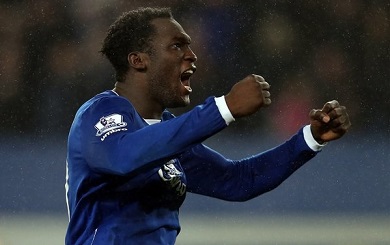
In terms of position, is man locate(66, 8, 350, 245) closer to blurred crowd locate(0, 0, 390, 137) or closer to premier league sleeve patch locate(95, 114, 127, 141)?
premier league sleeve patch locate(95, 114, 127, 141)

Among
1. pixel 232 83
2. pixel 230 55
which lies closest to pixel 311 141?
pixel 232 83

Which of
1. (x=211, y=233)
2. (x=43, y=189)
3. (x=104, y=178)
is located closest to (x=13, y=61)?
(x=43, y=189)

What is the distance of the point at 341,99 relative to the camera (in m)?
5.93

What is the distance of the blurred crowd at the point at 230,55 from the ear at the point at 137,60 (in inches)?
114

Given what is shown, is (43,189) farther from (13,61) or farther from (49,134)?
(13,61)

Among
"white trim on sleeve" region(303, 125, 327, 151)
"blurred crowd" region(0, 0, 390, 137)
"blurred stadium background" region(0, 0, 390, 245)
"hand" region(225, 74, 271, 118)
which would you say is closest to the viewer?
"hand" region(225, 74, 271, 118)

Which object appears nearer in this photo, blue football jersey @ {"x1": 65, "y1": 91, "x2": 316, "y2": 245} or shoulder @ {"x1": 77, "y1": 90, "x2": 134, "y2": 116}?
blue football jersey @ {"x1": 65, "y1": 91, "x2": 316, "y2": 245}

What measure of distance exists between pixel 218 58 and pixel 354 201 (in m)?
1.36

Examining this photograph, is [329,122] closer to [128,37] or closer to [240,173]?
[240,173]

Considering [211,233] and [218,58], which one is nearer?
[211,233]

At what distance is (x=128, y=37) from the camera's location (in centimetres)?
296

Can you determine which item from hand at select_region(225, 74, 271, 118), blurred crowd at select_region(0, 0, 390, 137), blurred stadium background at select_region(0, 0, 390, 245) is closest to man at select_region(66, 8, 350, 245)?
hand at select_region(225, 74, 271, 118)

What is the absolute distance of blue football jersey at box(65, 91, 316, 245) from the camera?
2418 mm

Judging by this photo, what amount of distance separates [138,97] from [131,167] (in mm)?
487
